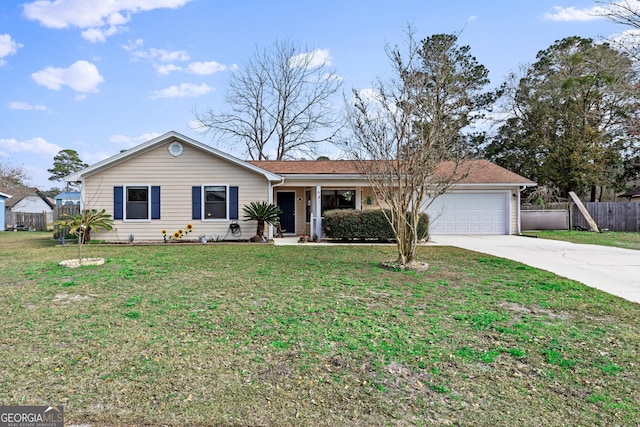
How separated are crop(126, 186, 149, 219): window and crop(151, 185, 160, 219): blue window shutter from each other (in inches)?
8.0

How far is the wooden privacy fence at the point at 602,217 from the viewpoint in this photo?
59.3ft

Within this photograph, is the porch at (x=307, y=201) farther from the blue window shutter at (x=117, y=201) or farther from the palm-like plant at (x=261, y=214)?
the blue window shutter at (x=117, y=201)

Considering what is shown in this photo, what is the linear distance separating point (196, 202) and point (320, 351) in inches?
431

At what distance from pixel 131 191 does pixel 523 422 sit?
13728 mm

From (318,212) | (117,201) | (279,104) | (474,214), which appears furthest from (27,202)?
(474,214)

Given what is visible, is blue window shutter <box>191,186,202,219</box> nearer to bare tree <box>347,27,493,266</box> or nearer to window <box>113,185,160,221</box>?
window <box>113,185,160,221</box>

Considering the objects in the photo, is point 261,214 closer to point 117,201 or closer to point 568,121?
point 117,201

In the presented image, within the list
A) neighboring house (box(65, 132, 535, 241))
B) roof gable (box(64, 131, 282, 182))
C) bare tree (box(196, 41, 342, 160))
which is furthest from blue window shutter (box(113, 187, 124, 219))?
bare tree (box(196, 41, 342, 160))

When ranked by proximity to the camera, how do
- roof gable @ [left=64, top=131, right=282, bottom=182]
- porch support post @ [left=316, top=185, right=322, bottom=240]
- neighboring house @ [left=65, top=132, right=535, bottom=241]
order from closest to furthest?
roof gable @ [left=64, top=131, right=282, bottom=182] < neighboring house @ [left=65, top=132, right=535, bottom=241] < porch support post @ [left=316, top=185, right=322, bottom=240]

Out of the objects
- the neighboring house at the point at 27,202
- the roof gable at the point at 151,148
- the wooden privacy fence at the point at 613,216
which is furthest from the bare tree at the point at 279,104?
the neighboring house at the point at 27,202

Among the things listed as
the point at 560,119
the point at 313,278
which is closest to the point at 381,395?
the point at 313,278

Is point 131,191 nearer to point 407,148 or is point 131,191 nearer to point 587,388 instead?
point 407,148

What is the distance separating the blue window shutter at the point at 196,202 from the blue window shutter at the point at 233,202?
3.54 ft

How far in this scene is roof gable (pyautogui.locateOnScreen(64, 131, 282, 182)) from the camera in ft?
41.5
